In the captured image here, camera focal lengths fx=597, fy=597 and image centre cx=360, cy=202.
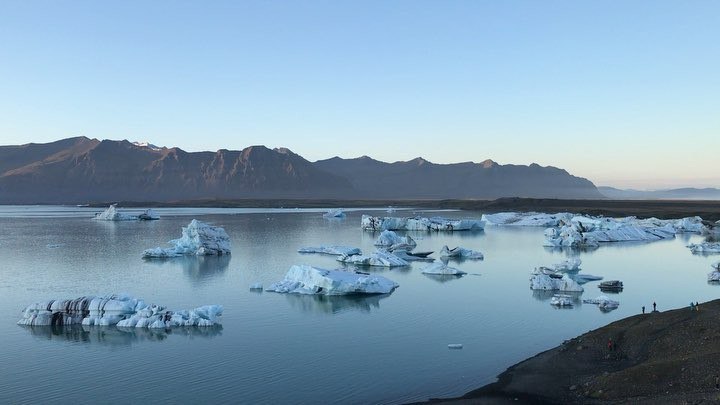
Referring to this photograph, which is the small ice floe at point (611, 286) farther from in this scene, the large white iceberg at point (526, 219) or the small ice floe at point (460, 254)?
the large white iceberg at point (526, 219)

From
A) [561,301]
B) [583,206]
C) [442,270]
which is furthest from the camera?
[583,206]

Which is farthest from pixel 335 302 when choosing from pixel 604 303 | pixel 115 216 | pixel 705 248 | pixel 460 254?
pixel 115 216

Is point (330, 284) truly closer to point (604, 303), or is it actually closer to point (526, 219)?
point (604, 303)

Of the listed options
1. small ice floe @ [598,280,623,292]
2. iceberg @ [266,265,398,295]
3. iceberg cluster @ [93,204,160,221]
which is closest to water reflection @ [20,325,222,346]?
iceberg @ [266,265,398,295]

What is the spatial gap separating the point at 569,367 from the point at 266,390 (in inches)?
320

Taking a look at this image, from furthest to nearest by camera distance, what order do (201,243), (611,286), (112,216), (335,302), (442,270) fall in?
(112,216)
(201,243)
(442,270)
(611,286)
(335,302)

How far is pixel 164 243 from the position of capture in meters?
53.6

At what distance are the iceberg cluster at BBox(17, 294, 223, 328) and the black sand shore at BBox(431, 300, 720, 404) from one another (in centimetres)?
1113

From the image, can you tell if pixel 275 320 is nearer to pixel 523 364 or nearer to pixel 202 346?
pixel 202 346

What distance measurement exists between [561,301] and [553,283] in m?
3.91

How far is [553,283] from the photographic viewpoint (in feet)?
97.8

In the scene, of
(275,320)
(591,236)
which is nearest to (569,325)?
(275,320)

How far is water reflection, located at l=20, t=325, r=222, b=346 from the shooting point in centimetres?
2022

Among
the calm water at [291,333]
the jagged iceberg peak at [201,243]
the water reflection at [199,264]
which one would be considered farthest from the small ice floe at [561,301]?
the jagged iceberg peak at [201,243]
